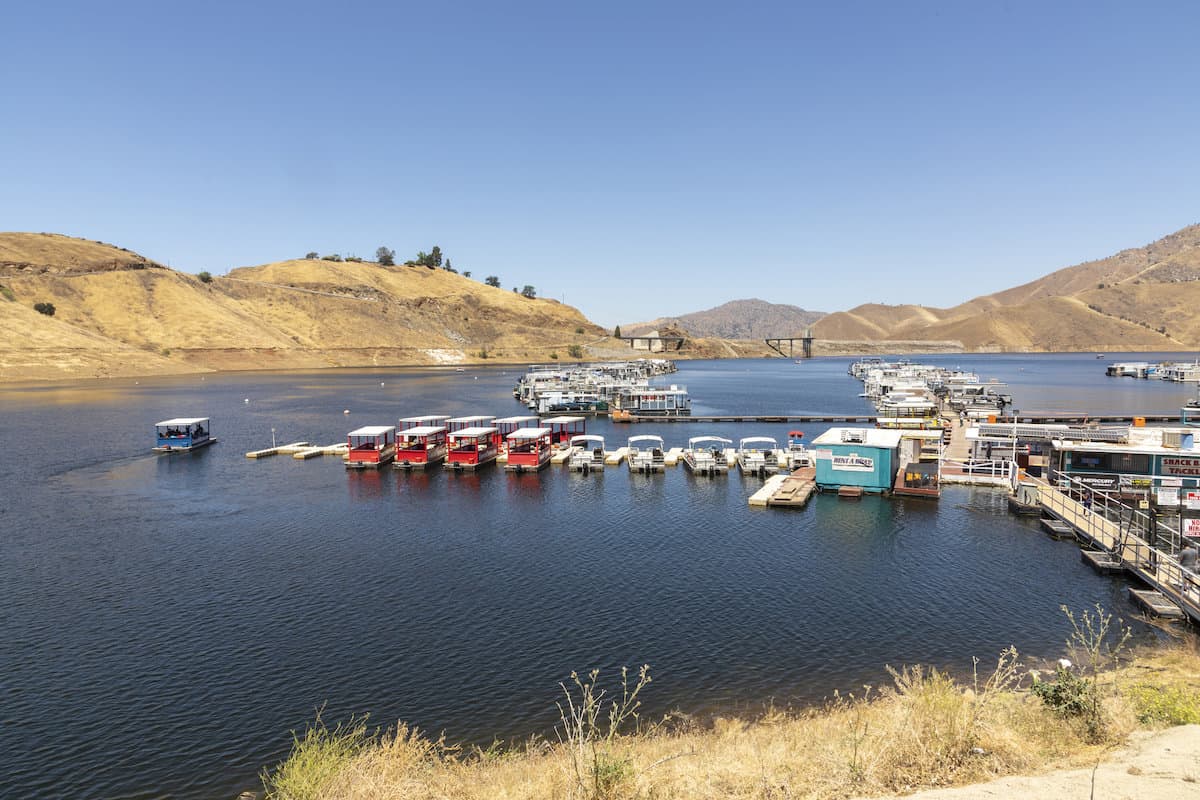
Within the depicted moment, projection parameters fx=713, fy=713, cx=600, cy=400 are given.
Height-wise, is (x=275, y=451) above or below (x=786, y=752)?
above

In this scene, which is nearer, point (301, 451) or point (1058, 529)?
point (1058, 529)

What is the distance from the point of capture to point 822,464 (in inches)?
2116

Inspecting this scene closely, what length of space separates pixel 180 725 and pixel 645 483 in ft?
135

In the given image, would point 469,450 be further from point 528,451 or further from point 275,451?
point 275,451

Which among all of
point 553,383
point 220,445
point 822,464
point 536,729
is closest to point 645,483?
point 822,464

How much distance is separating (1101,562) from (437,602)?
107 ft

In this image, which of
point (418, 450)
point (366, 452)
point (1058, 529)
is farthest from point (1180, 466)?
point (366, 452)

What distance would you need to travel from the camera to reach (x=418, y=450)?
67938 mm

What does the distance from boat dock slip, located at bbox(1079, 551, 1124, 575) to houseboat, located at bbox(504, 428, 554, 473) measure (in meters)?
42.1

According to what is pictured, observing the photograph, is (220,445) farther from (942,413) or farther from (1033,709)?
(942,413)

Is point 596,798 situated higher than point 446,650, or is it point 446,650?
point 596,798

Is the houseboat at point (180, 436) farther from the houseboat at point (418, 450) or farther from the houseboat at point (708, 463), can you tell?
the houseboat at point (708, 463)

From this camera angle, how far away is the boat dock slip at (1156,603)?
28844 mm

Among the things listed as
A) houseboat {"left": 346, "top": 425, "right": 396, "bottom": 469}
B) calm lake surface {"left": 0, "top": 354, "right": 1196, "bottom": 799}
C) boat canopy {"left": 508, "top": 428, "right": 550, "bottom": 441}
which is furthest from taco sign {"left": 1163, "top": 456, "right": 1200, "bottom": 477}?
houseboat {"left": 346, "top": 425, "right": 396, "bottom": 469}
